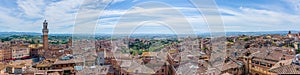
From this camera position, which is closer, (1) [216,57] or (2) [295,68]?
(2) [295,68]

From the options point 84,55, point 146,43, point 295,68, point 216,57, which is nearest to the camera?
point 295,68

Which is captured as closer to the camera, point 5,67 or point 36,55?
point 5,67

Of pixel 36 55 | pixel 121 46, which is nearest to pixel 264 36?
pixel 121 46

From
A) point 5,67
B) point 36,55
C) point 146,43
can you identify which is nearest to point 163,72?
point 5,67

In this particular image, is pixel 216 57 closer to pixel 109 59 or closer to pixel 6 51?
pixel 109 59

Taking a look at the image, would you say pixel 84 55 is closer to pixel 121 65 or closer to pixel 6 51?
pixel 121 65

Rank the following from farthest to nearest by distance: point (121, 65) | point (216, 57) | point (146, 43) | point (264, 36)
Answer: point (264, 36)
point (146, 43)
point (216, 57)
point (121, 65)

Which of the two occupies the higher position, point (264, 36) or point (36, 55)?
point (264, 36)

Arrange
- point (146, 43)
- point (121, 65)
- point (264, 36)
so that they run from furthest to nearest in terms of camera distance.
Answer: point (264, 36) < point (146, 43) < point (121, 65)

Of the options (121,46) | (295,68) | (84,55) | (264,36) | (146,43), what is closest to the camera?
(295,68)
